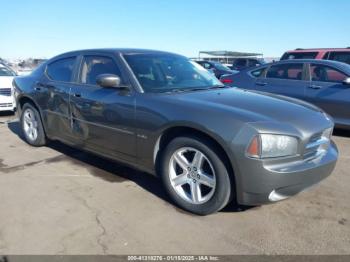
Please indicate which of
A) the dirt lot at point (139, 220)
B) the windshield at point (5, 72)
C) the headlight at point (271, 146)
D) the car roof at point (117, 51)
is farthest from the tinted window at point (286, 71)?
the windshield at point (5, 72)

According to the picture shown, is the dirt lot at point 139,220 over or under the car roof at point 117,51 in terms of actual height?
under

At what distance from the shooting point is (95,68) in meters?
4.60

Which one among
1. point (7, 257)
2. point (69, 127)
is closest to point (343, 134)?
point (69, 127)

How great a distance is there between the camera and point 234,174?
3109mm

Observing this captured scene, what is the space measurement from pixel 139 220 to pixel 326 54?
8968mm

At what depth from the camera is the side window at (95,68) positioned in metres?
4.32

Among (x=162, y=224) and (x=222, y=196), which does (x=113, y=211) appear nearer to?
(x=162, y=224)

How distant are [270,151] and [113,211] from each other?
1634 millimetres

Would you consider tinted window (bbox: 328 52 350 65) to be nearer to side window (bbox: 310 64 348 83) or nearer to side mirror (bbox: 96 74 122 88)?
side window (bbox: 310 64 348 83)

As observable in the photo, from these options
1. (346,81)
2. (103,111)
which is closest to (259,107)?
(103,111)

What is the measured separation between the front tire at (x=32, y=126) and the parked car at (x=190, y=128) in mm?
772

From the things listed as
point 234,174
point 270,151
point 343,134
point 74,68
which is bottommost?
point 343,134

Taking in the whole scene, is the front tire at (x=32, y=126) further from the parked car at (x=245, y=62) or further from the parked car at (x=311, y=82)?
the parked car at (x=245, y=62)

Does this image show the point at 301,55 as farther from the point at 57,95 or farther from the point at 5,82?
the point at 5,82
